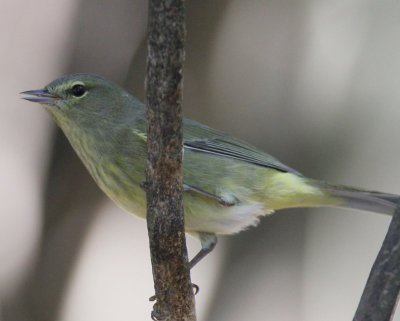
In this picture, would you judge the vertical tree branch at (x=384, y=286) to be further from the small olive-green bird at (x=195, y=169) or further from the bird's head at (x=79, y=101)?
the bird's head at (x=79, y=101)

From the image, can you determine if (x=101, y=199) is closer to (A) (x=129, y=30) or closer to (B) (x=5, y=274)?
(B) (x=5, y=274)

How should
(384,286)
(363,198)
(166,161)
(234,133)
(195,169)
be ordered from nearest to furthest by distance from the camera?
1. (384,286)
2. (166,161)
3. (195,169)
4. (363,198)
5. (234,133)

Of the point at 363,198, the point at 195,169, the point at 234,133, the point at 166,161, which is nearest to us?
the point at 166,161

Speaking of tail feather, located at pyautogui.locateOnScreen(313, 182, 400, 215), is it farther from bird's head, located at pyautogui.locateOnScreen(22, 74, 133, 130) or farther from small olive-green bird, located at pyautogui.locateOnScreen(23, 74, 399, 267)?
bird's head, located at pyautogui.locateOnScreen(22, 74, 133, 130)

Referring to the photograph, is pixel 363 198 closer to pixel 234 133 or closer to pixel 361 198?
pixel 361 198

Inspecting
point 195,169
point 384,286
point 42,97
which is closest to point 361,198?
point 195,169

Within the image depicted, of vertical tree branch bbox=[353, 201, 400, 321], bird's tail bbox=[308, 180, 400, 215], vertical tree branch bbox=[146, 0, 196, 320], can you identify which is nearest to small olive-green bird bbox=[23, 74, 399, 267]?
bird's tail bbox=[308, 180, 400, 215]

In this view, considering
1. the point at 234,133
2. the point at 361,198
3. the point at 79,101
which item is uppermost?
the point at 79,101

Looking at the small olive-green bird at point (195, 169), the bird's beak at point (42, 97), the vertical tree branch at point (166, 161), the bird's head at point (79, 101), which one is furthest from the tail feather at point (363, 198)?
the bird's beak at point (42, 97)
